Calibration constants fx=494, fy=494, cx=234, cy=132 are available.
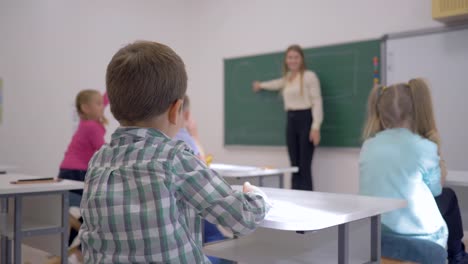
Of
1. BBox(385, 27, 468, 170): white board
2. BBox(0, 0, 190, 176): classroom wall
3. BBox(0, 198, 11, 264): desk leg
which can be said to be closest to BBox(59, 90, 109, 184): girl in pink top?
BBox(0, 198, 11, 264): desk leg

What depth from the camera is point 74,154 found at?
3758mm

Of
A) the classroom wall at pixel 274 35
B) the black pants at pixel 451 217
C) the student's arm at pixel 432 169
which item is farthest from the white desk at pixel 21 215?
the classroom wall at pixel 274 35

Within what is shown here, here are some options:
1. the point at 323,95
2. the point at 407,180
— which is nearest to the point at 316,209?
the point at 407,180

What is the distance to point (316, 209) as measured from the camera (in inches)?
55.9

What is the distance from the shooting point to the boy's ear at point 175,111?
114 cm

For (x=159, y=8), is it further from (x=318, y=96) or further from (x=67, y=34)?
(x=318, y=96)

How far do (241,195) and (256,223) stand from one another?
8 centimetres

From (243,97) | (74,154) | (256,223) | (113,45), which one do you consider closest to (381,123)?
(256,223)

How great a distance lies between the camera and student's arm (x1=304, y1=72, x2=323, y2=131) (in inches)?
200

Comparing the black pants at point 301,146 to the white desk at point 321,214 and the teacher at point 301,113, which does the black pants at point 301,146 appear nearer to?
the teacher at point 301,113

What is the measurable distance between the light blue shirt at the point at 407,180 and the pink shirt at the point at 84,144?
7.47 feet

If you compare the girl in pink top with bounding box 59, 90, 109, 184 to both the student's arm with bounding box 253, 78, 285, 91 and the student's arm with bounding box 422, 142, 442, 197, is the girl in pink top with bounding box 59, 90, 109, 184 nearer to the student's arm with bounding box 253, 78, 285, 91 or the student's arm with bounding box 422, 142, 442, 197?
the student's arm with bounding box 253, 78, 285, 91

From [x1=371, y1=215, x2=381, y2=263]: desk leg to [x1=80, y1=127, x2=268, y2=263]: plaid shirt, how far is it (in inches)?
24.3

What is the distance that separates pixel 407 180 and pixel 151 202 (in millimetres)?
1237
